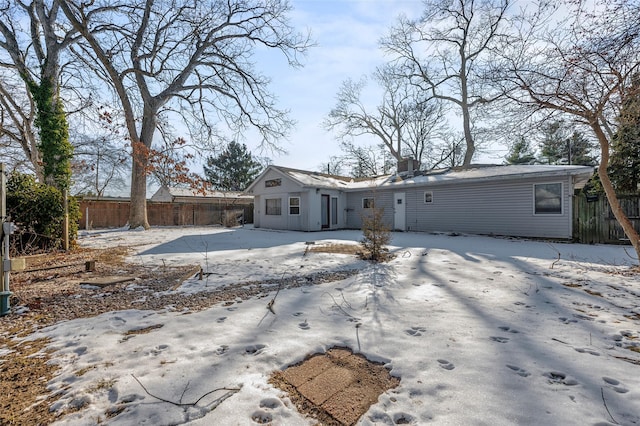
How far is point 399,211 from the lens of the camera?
15.2m

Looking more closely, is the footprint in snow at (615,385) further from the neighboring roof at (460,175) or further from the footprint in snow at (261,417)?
the neighboring roof at (460,175)

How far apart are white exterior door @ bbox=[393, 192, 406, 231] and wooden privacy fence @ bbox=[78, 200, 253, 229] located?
12291 millimetres

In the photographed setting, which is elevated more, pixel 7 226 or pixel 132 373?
pixel 7 226

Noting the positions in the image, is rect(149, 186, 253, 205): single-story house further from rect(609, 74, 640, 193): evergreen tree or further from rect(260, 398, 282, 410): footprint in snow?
rect(260, 398, 282, 410): footprint in snow

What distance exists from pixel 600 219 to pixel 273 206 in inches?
565

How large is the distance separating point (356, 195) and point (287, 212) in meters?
4.12

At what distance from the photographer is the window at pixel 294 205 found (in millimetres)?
16005

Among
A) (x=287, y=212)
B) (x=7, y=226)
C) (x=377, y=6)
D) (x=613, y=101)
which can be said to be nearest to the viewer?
(x=7, y=226)

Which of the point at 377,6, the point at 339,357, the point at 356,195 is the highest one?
the point at 377,6

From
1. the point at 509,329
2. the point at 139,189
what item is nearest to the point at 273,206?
the point at 139,189

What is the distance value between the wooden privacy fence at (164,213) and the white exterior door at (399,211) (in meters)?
12.3

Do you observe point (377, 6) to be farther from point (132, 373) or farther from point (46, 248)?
point (46, 248)

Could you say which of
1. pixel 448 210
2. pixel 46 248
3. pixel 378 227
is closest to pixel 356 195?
pixel 448 210

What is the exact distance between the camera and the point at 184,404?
5.89 ft
